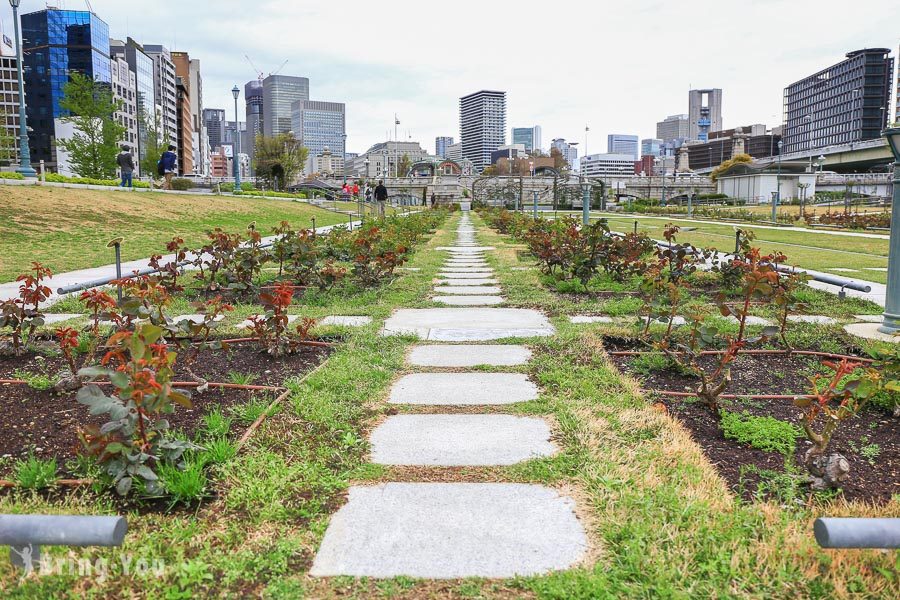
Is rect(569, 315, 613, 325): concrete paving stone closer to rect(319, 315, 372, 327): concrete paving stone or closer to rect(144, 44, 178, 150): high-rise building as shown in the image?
rect(319, 315, 372, 327): concrete paving stone

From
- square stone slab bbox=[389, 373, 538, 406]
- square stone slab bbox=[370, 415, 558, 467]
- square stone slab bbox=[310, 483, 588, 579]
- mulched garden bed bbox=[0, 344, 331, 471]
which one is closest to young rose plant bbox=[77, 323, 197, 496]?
mulched garden bed bbox=[0, 344, 331, 471]

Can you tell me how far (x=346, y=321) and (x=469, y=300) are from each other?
2009 mm

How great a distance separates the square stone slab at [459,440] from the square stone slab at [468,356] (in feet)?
3.73

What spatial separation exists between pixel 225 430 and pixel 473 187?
87.0 m

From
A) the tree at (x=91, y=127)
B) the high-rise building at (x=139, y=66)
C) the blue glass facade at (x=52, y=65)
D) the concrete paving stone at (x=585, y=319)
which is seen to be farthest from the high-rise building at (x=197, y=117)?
the concrete paving stone at (x=585, y=319)

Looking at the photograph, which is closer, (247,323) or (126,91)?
(247,323)

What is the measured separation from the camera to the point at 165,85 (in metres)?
134

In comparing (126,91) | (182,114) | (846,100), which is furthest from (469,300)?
(846,100)

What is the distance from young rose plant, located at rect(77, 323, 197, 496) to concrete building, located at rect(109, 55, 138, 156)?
4433 inches

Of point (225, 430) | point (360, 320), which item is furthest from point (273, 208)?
point (225, 430)

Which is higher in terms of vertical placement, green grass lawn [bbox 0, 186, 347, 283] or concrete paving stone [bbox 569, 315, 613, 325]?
green grass lawn [bbox 0, 186, 347, 283]

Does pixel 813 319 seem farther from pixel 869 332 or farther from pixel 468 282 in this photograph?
pixel 468 282

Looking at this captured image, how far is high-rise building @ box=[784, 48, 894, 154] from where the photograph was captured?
13525cm

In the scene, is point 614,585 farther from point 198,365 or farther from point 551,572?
point 198,365
